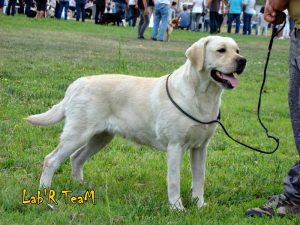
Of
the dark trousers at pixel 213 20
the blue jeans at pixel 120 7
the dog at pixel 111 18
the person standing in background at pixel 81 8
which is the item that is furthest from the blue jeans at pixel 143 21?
the person standing in background at pixel 81 8

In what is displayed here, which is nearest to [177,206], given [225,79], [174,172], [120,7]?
[174,172]

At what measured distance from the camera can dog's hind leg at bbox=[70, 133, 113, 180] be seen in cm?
525

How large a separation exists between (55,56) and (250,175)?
956 cm

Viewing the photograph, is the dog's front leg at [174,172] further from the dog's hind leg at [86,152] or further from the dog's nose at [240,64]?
the dog's hind leg at [86,152]

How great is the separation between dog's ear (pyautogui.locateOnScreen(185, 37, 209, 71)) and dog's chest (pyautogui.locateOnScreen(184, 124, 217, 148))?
1.53 ft

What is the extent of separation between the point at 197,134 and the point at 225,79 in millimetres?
491

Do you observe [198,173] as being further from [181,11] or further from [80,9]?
[181,11]

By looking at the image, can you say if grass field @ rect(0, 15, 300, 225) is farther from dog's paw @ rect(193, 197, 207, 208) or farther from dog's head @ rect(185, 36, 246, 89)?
dog's head @ rect(185, 36, 246, 89)

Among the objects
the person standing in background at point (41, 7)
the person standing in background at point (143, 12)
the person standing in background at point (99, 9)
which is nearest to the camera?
the person standing in background at point (143, 12)

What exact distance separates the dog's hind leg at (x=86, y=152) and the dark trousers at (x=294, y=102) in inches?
70.0

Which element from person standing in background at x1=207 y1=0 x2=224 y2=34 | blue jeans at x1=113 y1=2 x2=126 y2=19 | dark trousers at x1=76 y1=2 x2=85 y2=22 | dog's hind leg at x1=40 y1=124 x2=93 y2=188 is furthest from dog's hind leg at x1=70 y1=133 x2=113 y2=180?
dark trousers at x1=76 y1=2 x2=85 y2=22

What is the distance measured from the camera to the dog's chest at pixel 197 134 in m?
4.39

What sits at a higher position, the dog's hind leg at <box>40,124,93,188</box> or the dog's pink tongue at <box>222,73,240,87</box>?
the dog's pink tongue at <box>222,73,240,87</box>

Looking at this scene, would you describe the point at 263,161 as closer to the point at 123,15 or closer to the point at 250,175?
the point at 250,175
